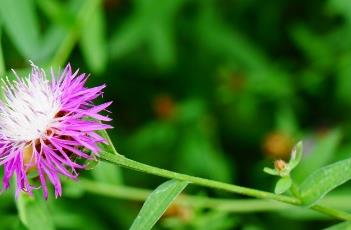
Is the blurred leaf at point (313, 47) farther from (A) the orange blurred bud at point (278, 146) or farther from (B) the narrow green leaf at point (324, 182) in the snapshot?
(B) the narrow green leaf at point (324, 182)

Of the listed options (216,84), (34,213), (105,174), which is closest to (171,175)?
(34,213)

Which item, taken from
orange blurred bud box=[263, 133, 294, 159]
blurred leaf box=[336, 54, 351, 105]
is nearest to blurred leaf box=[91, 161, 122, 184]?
orange blurred bud box=[263, 133, 294, 159]

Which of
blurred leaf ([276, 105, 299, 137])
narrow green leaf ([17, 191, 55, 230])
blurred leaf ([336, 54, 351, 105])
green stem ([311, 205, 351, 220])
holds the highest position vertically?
blurred leaf ([336, 54, 351, 105])

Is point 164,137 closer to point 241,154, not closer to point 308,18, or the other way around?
point 241,154

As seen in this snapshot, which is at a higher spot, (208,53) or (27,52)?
(208,53)

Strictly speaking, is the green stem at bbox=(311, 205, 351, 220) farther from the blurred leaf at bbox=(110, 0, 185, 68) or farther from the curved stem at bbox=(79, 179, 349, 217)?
the blurred leaf at bbox=(110, 0, 185, 68)

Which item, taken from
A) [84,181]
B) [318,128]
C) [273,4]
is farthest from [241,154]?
[84,181]
